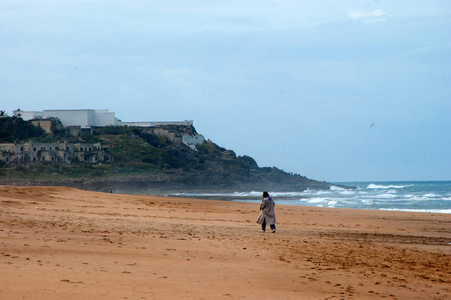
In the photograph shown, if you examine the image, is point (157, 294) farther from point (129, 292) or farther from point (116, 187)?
point (116, 187)

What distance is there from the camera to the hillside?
6844cm

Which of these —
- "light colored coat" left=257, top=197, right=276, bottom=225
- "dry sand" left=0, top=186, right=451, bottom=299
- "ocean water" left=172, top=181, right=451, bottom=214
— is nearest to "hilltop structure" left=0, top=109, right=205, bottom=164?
"ocean water" left=172, top=181, right=451, bottom=214

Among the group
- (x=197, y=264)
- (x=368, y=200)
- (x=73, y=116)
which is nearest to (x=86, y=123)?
(x=73, y=116)

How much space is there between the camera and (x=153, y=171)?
7969 centimetres

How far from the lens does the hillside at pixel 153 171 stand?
68438mm

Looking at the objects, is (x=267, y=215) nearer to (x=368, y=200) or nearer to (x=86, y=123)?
(x=368, y=200)

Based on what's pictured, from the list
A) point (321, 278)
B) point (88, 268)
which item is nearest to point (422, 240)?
point (321, 278)

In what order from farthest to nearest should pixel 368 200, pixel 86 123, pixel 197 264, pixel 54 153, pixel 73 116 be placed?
pixel 86 123, pixel 73 116, pixel 54 153, pixel 368 200, pixel 197 264

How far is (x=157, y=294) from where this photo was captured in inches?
260

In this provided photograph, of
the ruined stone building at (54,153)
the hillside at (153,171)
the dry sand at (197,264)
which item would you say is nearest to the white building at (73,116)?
the hillside at (153,171)

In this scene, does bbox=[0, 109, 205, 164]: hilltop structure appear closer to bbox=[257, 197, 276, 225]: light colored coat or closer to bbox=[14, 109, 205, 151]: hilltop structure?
bbox=[14, 109, 205, 151]: hilltop structure

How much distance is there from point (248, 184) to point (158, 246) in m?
78.6

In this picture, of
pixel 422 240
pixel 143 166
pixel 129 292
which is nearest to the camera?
pixel 129 292

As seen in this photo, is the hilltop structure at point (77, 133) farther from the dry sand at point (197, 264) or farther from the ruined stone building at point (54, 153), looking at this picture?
the dry sand at point (197, 264)
